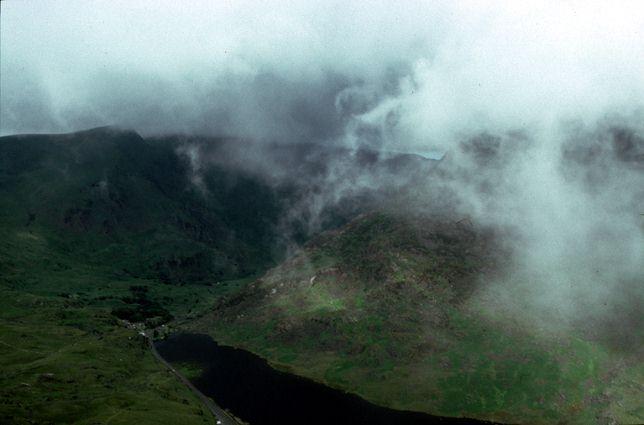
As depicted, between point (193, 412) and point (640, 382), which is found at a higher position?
point (193, 412)

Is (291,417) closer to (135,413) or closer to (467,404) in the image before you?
(135,413)

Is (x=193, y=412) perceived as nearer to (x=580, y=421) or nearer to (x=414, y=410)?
(x=414, y=410)

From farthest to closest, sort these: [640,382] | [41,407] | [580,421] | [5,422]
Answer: [640,382] → [580,421] → [41,407] → [5,422]

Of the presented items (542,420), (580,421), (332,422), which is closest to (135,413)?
(332,422)

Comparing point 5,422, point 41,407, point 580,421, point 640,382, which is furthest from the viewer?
point 640,382

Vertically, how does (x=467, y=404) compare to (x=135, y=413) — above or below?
below

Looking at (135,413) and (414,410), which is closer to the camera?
(135,413)

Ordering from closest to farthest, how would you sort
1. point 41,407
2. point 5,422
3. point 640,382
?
point 5,422, point 41,407, point 640,382

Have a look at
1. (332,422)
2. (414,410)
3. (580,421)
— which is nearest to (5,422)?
(332,422)

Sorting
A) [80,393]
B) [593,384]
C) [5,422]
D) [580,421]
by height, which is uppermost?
[80,393]
